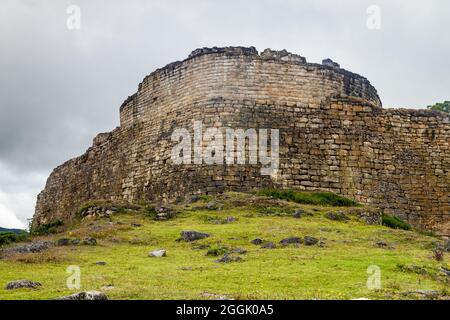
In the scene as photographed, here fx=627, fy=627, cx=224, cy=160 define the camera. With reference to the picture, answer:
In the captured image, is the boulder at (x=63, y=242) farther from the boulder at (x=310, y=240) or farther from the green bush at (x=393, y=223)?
the green bush at (x=393, y=223)

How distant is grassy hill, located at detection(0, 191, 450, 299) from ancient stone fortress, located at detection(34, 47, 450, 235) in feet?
6.64

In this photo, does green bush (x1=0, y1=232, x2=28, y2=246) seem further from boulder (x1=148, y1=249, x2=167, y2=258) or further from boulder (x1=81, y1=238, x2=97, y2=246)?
boulder (x1=148, y1=249, x2=167, y2=258)

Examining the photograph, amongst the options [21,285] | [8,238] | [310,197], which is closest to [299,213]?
[310,197]

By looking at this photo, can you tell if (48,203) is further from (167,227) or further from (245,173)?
(167,227)

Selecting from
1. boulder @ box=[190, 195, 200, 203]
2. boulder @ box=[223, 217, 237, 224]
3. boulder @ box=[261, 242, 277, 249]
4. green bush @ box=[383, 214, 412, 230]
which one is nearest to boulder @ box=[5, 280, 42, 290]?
boulder @ box=[261, 242, 277, 249]

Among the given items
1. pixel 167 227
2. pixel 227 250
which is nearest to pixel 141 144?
pixel 167 227

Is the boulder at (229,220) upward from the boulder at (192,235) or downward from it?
upward

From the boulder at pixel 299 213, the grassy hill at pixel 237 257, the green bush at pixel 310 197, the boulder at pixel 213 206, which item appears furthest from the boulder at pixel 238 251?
the green bush at pixel 310 197

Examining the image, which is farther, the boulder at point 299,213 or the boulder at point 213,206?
the boulder at point 213,206

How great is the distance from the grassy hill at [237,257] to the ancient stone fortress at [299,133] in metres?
2.02

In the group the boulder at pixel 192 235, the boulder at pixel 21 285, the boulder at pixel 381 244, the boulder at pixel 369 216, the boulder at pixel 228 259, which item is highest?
the boulder at pixel 369 216

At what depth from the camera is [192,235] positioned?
16.0 m

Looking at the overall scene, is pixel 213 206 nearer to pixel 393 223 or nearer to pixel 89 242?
pixel 89 242

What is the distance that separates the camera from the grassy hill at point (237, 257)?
9.90 m
